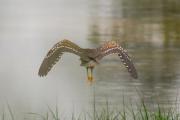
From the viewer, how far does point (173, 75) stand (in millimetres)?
11305

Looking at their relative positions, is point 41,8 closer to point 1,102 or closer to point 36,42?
point 36,42

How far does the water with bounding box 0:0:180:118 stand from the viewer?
30.2ft

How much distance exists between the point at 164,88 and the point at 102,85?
26.9 inches

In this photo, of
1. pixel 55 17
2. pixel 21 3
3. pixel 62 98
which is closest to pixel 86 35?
pixel 55 17

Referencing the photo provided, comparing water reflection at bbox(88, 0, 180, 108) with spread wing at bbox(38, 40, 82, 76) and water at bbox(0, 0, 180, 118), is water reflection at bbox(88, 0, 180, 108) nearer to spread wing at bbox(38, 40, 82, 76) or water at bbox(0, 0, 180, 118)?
water at bbox(0, 0, 180, 118)

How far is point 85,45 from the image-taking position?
14.2 meters

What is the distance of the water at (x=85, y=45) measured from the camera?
30.2 feet

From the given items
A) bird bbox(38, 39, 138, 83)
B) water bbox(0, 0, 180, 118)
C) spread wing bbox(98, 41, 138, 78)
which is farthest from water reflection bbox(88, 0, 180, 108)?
bird bbox(38, 39, 138, 83)

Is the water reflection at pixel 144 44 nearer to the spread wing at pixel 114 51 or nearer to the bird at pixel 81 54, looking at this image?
the spread wing at pixel 114 51

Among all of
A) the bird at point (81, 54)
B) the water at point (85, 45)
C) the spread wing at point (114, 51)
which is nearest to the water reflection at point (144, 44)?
the water at point (85, 45)

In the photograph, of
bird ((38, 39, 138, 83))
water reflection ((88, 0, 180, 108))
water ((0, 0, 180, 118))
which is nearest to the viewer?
bird ((38, 39, 138, 83))

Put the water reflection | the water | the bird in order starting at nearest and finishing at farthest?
the bird, the water, the water reflection

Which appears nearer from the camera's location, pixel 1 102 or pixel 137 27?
pixel 1 102

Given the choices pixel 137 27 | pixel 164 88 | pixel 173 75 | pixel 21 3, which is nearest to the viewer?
pixel 164 88
